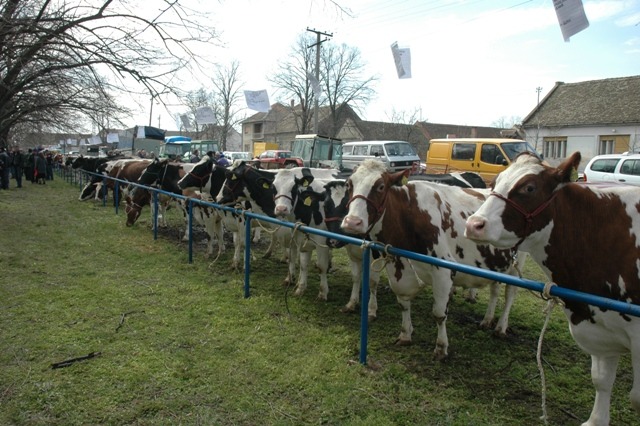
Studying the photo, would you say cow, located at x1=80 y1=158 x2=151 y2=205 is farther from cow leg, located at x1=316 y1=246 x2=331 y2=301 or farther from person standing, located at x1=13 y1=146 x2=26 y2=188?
cow leg, located at x1=316 y1=246 x2=331 y2=301

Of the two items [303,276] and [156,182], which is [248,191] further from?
[156,182]

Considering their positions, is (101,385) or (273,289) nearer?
(101,385)

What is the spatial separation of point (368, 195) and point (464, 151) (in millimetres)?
13448

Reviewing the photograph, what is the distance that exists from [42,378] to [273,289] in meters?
3.31

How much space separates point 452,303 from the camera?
623 centimetres

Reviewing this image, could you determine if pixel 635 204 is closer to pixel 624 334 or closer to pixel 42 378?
pixel 624 334

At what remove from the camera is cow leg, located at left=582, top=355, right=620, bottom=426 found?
296 centimetres

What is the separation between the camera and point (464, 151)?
16.6 metres

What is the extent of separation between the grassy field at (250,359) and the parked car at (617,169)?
890 cm

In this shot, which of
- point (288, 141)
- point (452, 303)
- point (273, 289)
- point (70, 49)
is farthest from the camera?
point (288, 141)

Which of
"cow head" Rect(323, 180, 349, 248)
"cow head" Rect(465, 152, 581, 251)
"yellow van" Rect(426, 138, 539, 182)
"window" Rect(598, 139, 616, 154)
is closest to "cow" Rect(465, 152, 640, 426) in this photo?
"cow head" Rect(465, 152, 581, 251)

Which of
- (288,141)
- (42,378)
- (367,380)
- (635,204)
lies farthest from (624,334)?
(288,141)

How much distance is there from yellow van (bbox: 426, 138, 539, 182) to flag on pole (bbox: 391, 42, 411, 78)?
405cm

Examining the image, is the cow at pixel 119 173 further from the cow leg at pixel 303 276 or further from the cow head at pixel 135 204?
the cow leg at pixel 303 276
